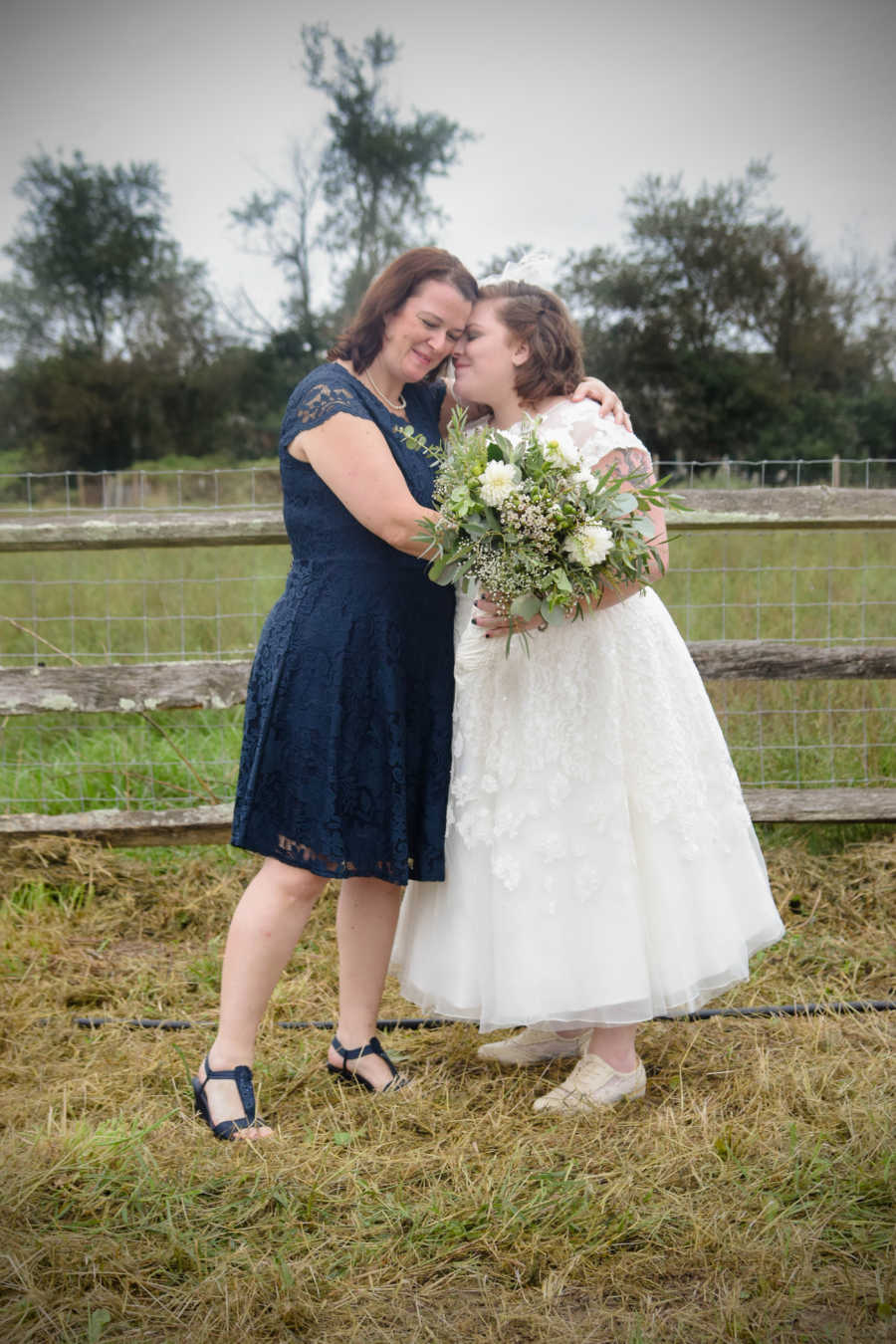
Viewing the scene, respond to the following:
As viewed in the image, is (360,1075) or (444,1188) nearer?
(444,1188)

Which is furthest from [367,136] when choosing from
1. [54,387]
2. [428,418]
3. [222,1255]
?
[222,1255]

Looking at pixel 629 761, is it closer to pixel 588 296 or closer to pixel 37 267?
pixel 588 296

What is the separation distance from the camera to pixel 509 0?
1720cm

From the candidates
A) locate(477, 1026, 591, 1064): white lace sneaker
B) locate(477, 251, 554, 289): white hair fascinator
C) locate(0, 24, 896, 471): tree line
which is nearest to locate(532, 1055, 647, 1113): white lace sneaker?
locate(477, 1026, 591, 1064): white lace sneaker

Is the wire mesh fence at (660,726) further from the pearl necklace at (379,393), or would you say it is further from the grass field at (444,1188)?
the pearl necklace at (379,393)

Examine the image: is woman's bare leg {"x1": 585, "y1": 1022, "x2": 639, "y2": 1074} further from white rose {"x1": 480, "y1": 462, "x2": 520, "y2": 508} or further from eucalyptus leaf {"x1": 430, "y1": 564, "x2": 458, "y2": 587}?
A: white rose {"x1": 480, "y1": 462, "x2": 520, "y2": 508}

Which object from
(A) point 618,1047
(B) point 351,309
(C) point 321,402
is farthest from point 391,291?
(B) point 351,309

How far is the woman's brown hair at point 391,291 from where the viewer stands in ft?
8.77

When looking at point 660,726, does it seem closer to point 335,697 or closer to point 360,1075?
point 335,697

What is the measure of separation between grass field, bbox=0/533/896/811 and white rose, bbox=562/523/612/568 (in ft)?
6.08

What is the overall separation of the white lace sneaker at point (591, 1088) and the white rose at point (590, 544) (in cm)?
143

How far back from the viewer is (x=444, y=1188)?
240cm

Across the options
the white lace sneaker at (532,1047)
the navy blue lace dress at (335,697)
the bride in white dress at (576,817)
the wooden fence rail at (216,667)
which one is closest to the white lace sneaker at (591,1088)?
the bride in white dress at (576,817)

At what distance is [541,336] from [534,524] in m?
0.73
